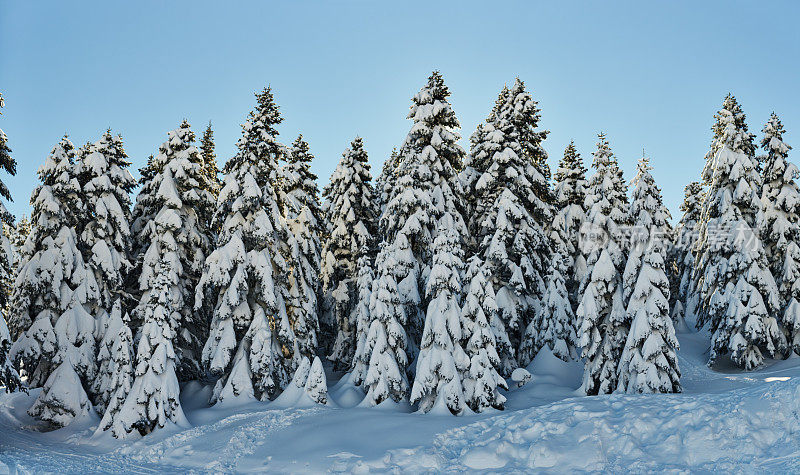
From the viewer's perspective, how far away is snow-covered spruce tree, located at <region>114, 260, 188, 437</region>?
67.6 feet

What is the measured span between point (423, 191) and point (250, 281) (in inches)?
395

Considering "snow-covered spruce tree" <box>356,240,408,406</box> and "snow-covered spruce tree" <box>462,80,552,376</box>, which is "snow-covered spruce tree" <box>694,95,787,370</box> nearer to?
"snow-covered spruce tree" <box>462,80,552,376</box>

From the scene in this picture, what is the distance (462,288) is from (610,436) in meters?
10.1

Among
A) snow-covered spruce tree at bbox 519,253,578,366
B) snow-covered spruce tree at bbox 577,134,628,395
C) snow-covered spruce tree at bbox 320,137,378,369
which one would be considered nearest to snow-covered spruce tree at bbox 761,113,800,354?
snow-covered spruce tree at bbox 577,134,628,395

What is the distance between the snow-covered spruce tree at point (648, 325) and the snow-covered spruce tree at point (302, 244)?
15.9 metres

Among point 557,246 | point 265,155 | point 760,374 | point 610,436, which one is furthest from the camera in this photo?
point 557,246

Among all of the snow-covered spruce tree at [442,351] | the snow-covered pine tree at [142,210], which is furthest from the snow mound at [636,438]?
the snow-covered pine tree at [142,210]

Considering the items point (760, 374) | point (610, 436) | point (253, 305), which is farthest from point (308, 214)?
point (760, 374)

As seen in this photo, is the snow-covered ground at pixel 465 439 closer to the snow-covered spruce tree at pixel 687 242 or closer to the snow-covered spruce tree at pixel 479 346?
the snow-covered spruce tree at pixel 479 346

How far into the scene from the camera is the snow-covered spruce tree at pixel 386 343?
22.1 meters

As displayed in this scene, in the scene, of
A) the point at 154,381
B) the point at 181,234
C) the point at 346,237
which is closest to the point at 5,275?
the point at 154,381

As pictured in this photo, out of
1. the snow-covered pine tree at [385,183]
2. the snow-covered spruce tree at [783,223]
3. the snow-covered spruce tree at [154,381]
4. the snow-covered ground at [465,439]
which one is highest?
the snow-covered pine tree at [385,183]

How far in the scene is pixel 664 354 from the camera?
21203 mm

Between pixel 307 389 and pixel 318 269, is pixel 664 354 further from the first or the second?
pixel 318 269
